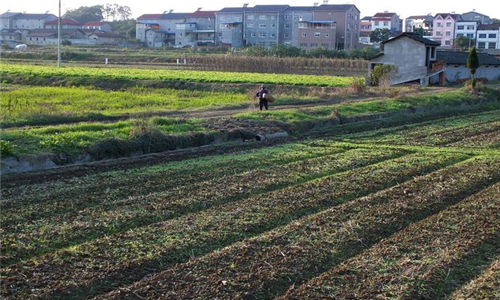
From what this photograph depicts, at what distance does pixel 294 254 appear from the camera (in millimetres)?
8047

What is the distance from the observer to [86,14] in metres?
144

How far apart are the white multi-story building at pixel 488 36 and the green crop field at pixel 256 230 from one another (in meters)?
78.5

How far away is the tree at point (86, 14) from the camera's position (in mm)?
140000

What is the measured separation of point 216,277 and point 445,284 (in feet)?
8.35

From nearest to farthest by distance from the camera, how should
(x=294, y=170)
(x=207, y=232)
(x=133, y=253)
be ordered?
(x=133, y=253) < (x=207, y=232) < (x=294, y=170)

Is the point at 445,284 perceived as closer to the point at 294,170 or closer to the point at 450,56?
the point at 294,170

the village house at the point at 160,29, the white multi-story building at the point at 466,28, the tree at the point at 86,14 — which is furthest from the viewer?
the tree at the point at 86,14

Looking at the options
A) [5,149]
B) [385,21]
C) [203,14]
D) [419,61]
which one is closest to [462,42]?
[385,21]

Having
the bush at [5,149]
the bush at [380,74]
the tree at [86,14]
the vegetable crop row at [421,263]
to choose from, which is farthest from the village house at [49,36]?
the vegetable crop row at [421,263]

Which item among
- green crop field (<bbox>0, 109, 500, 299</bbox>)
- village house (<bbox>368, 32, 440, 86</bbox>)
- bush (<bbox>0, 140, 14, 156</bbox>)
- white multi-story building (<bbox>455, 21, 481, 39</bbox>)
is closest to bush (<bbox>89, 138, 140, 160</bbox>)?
green crop field (<bbox>0, 109, 500, 299</bbox>)

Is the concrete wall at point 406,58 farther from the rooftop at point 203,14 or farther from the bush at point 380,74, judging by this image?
the rooftop at point 203,14

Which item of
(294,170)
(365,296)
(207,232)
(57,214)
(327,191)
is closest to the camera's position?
(365,296)

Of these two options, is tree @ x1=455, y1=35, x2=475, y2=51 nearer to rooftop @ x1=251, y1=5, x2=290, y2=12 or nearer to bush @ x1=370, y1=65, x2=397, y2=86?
rooftop @ x1=251, y1=5, x2=290, y2=12

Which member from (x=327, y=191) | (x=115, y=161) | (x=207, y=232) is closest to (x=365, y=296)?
(x=207, y=232)
